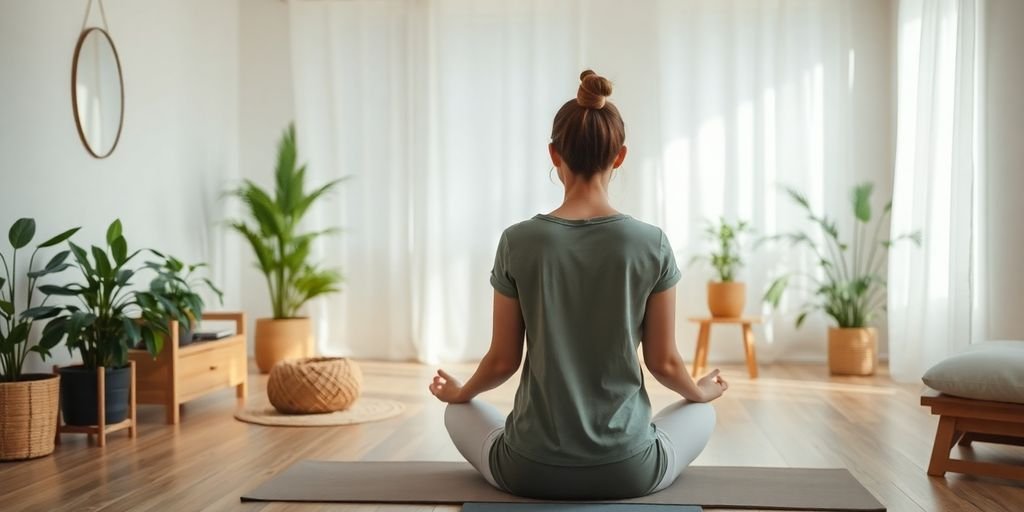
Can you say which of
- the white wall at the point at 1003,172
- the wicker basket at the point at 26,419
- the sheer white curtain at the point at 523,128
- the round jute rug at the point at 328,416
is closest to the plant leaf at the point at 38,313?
the wicker basket at the point at 26,419

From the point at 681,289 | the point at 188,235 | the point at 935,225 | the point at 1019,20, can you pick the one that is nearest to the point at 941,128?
the point at 935,225

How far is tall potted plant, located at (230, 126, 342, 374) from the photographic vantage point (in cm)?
607

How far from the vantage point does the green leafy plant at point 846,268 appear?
5.84 metres

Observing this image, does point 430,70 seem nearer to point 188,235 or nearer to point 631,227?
point 188,235

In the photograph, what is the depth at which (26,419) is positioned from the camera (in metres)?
3.52

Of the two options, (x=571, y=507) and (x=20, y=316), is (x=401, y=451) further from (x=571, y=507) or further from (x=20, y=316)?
(x=20, y=316)

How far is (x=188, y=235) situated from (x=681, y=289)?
118 inches

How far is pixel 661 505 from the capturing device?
102 inches

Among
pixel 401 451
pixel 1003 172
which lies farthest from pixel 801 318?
pixel 401 451

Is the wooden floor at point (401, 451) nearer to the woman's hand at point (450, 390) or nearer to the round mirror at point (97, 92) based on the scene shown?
the woman's hand at point (450, 390)

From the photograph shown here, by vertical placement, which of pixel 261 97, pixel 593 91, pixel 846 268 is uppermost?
pixel 261 97

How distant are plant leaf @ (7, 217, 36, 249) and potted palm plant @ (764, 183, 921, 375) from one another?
13.2 feet

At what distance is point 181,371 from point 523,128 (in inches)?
117

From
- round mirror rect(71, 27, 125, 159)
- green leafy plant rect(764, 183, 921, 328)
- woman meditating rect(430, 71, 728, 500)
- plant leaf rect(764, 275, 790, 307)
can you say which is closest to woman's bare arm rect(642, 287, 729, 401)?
woman meditating rect(430, 71, 728, 500)
